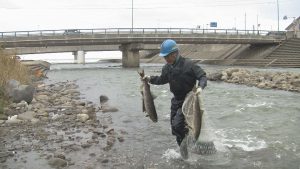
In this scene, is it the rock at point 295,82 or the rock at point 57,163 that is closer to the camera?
the rock at point 57,163

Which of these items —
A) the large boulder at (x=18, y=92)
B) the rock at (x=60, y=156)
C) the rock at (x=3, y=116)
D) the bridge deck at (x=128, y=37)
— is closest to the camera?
the rock at (x=60, y=156)

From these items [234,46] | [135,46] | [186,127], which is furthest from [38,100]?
[234,46]

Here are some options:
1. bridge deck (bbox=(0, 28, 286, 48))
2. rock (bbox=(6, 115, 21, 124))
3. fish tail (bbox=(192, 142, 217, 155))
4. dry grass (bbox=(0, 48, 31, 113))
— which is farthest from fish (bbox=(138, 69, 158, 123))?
bridge deck (bbox=(0, 28, 286, 48))

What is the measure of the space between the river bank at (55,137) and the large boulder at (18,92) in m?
0.62

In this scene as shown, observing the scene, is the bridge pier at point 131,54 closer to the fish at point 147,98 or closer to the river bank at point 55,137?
the river bank at point 55,137

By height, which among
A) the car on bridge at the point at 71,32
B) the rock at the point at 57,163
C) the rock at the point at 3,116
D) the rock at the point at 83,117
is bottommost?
the rock at the point at 57,163

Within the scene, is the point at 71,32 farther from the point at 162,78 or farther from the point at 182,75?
the point at 182,75

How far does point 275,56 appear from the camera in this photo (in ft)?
209

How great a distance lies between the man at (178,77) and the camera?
7812mm

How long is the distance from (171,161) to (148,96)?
4.78 ft

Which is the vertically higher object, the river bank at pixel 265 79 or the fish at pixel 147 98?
the fish at pixel 147 98

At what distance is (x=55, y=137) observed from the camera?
428 inches

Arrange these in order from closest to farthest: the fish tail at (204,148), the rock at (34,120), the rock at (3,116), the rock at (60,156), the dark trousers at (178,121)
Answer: the dark trousers at (178,121)
the rock at (60,156)
the fish tail at (204,148)
the rock at (34,120)
the rock at (3,116)

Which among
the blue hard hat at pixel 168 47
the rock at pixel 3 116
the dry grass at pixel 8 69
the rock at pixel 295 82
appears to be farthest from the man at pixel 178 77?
the rock at pixel 295 82
